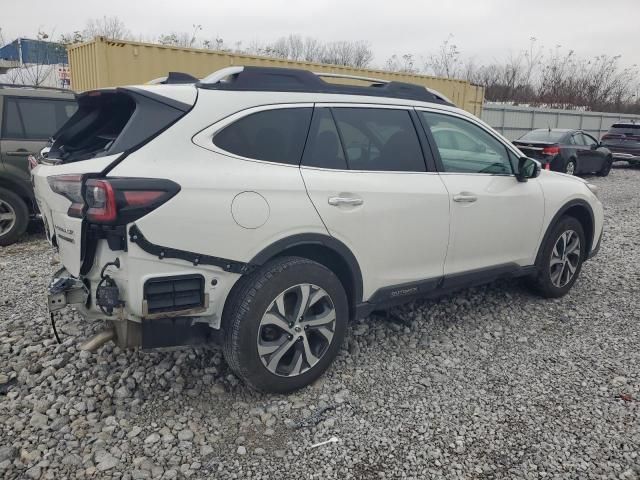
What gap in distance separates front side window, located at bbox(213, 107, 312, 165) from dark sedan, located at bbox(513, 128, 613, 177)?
11796 mm

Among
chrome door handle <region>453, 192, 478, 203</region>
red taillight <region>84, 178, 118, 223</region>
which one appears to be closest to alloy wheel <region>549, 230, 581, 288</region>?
chrome door handle <region>453, 192, 478, 203</region>

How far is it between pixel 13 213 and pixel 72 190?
175 inches

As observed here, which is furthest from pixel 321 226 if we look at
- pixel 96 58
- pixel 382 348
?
pixel 96 58

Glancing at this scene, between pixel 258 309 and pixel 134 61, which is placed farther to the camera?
pixel 134 61

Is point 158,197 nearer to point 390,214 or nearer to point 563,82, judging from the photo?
point 390,214

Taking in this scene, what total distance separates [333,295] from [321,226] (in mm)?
438

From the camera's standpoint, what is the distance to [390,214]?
10.6 feet

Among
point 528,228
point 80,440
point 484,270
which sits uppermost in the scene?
point 528,228

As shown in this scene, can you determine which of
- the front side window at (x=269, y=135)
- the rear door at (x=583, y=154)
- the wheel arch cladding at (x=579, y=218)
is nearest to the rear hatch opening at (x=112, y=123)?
the front side window at (x=269, y=135)

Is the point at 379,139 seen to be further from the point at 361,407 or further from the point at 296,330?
the point at 361,407

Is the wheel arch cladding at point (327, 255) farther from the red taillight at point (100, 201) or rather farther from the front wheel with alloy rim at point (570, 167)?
the front wheel with alloy rim at point (570, 167)

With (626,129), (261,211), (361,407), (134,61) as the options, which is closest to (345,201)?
(261,211)

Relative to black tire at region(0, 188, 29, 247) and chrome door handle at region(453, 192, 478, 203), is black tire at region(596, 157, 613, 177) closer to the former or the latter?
chrome door handle at region(453, 192, 478, 203)

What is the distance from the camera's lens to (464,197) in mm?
3646
